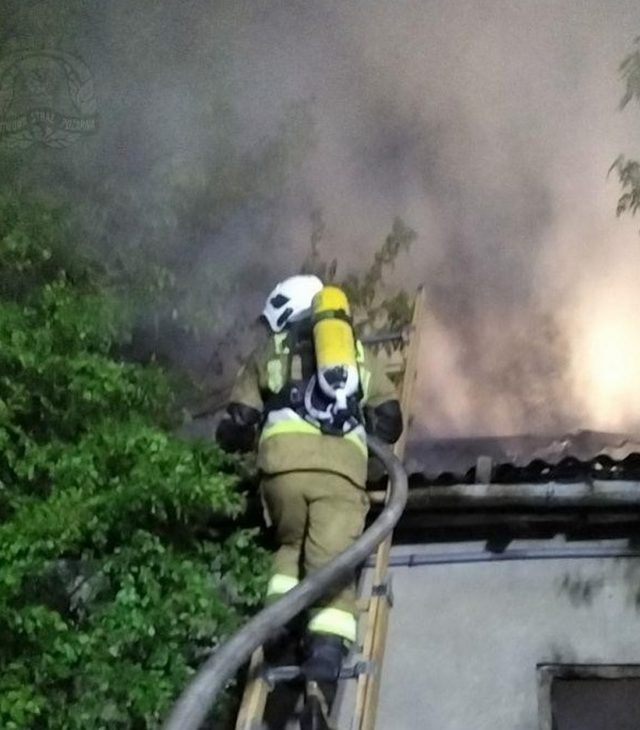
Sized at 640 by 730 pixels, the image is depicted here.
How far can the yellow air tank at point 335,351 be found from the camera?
3768 mm

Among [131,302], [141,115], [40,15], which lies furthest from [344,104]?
[131,302]

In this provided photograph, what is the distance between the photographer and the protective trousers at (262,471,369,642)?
3.77 metres

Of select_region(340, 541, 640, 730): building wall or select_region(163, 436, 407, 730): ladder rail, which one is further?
select_region(340, 541, 640, 730): building wall

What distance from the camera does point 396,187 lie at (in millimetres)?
6602

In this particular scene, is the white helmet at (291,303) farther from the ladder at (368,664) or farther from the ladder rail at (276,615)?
the ladder at (368,664)

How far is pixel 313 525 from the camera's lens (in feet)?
12.6

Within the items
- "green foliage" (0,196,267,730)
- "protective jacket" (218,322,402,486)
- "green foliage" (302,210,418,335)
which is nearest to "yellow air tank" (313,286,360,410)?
"protective jacket" (218,322,402,486)

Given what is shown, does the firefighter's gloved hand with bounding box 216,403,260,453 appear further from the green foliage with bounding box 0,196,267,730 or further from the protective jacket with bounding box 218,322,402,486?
the green foliage with bounding box 0,196,267,730

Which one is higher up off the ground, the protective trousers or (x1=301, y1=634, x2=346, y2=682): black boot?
the protective trousers

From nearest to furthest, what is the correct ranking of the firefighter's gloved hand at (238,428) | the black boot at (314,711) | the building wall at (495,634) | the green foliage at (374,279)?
the black boot at (314,711), the firefighter's gloved hand at (238,428), the building wall at (495,634), the green foliage at (374,279)

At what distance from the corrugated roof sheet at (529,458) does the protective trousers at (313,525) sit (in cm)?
52

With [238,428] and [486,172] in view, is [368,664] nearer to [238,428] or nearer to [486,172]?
[238,428]

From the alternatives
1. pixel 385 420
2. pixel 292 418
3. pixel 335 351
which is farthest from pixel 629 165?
pixel 292 418

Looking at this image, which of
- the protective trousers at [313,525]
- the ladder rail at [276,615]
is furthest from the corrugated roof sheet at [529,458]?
the protective trousers at [313,525]
